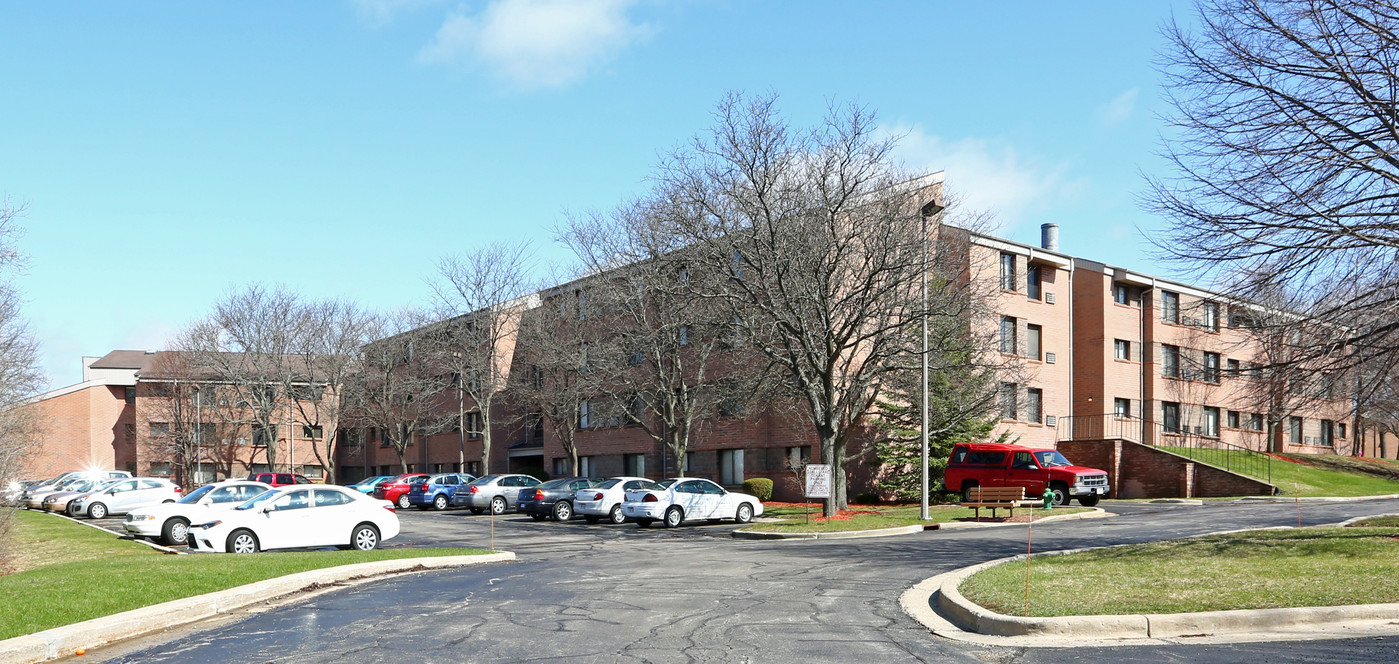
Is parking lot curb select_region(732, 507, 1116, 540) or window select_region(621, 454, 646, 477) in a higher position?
parking lot curb select_region(732, 507, 1116, 540)

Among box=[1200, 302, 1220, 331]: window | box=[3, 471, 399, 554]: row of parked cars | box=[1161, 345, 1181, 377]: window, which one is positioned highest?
box=[1200, 302, 1220, 331]: window

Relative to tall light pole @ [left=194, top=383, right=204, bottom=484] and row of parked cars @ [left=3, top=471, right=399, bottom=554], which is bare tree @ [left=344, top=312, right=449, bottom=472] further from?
row of parked cars @ [left=3, top=471, right=399, bottom=554]

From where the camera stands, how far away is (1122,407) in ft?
160

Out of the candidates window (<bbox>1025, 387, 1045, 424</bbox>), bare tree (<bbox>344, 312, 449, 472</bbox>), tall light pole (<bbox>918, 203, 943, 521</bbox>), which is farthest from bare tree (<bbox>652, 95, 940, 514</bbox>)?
bare tree (<bbox>344, 312, 449, 472</bbox>)

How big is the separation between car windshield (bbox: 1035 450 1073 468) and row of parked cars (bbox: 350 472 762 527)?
912 centimetres

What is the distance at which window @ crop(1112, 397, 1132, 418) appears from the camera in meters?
48.3

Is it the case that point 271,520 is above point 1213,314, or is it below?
below

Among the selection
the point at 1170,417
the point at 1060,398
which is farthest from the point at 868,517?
the point at 1170,417

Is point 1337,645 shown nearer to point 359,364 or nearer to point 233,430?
point 359,364

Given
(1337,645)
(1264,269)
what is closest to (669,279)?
(1264,269)

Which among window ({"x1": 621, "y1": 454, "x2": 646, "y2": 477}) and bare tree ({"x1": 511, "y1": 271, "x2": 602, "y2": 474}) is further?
window ({"x1": 621, "y1": 454, "x2": 646, "y2": 477})

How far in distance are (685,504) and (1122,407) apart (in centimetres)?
2644

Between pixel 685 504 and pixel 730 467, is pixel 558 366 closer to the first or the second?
→ pixel 730 467

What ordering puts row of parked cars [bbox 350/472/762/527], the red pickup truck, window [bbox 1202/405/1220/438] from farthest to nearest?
window [bbox 1202/405/1220/438]
the red pickup truck
row of parked cars [bbox 350/472/762/527]
